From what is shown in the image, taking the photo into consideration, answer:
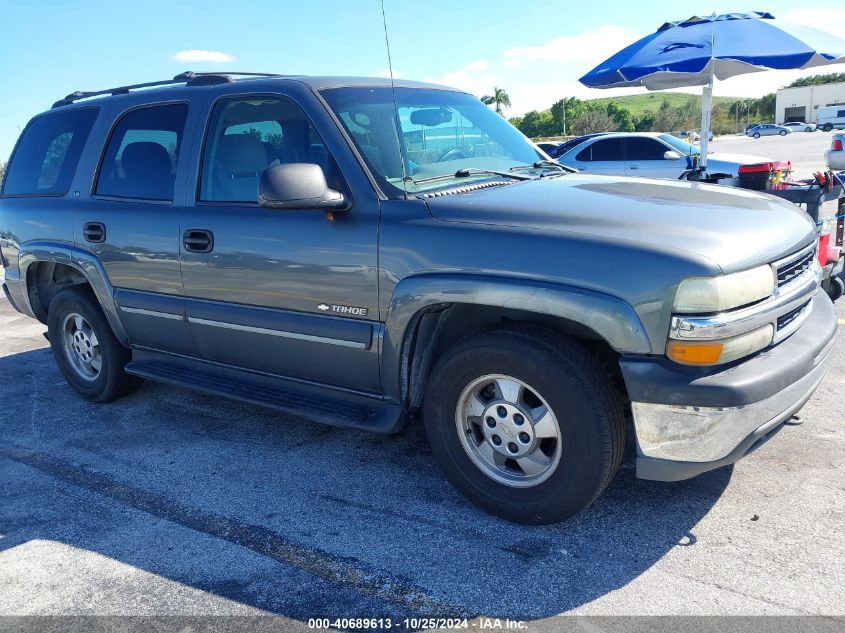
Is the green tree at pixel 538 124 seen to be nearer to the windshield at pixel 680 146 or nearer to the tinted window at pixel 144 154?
the windshield at pixel 680 146

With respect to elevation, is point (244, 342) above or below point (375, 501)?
above

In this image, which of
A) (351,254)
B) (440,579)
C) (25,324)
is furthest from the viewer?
(25,324)

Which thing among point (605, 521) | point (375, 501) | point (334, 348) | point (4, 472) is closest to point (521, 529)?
point (605, 521)

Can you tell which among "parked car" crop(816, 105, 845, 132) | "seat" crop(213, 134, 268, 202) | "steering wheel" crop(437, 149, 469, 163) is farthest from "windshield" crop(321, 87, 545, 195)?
"parked car" crop(816, 105, 845, 132)

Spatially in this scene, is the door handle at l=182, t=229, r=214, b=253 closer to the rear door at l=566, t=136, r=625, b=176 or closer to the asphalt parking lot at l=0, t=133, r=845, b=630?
the asphalt parking lot at l=0, t=133, r=845, b=630

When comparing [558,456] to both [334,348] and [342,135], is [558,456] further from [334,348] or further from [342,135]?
[342,135]

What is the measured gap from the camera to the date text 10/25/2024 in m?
2.51

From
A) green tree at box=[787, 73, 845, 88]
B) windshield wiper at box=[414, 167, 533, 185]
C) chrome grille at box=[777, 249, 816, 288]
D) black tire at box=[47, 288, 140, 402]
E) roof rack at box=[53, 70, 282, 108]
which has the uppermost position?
green tree at box=[787, 73, 845, 88]

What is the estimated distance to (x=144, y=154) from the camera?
14.4 feet

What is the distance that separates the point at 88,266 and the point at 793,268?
4.05m

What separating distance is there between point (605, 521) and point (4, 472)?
10.7 ft

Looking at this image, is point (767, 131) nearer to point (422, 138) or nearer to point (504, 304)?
point (422, 138)

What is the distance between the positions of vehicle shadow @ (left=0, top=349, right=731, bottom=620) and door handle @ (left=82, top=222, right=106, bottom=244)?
1203mm

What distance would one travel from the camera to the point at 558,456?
297cm
